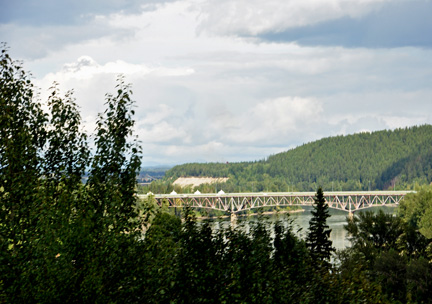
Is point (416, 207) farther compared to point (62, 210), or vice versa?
point (416, 207)

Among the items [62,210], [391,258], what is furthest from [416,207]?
[62,210]

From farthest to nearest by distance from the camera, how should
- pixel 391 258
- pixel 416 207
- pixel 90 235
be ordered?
pixel 416 207 → pixel 391 258 → pixel 90 235

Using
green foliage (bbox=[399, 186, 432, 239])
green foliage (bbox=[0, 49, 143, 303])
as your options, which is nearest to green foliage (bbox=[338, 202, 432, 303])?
green foliage (bbox=[399, 186, 432, 239])

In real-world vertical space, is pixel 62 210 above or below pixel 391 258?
above

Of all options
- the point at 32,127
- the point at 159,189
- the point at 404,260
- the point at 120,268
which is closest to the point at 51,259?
the point at 120,268

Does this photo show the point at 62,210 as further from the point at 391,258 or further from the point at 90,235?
the point at 391,258

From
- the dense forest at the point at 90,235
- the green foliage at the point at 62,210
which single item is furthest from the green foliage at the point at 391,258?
the green foliage at the point at 62,210

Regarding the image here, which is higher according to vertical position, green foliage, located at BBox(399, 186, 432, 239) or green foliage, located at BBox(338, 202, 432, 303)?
green foliage, located at BBox(399, 186, 432, 239)

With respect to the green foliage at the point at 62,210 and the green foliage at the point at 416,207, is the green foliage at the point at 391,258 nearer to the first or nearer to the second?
the green foliage at the point at 416,207

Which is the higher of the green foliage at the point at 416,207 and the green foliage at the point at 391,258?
the green foliage at the point at 416,207

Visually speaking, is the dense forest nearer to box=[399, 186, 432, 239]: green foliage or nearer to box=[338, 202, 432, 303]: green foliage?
box=[338, 202, 432, 303]: green foliage

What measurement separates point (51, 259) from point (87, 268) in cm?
110

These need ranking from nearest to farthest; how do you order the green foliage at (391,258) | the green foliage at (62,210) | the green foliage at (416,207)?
the green foliage at (62,210) → the green foliage at (391,258) → the green foliage at (416,207)

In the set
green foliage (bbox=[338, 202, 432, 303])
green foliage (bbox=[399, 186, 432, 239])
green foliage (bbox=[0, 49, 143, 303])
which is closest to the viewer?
green foliage (bbox=[0, 49, 143, 303])
